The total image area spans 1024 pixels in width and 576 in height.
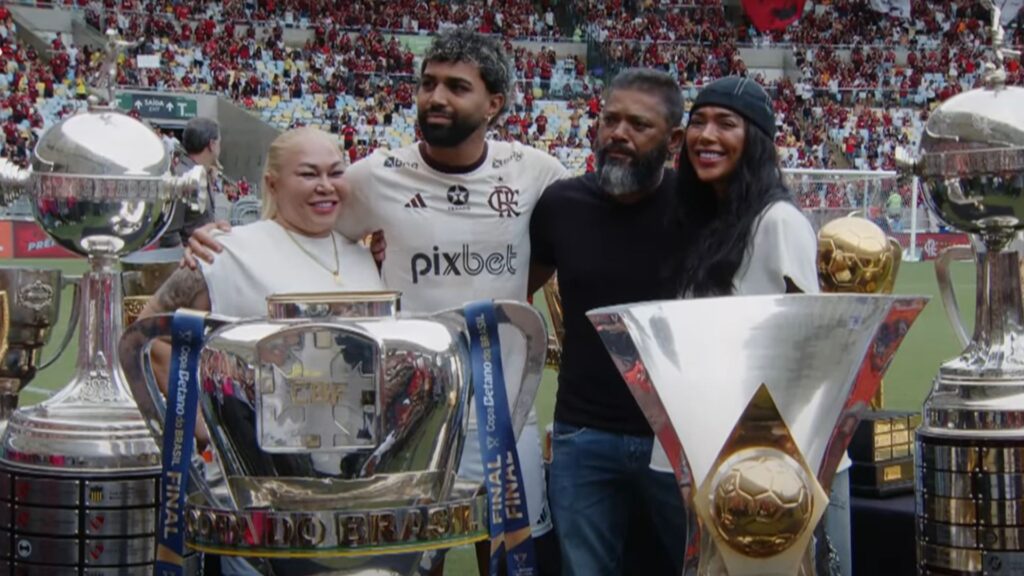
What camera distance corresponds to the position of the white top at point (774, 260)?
1.95 metres

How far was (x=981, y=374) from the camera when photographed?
201cm

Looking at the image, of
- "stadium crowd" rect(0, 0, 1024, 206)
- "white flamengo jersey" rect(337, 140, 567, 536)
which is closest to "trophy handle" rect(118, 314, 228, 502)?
"white flamengo jersey" rect(337, 140, 567, 536)

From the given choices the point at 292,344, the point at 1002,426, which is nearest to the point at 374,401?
the point at 292,344

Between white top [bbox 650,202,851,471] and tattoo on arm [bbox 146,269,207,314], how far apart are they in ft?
2.41

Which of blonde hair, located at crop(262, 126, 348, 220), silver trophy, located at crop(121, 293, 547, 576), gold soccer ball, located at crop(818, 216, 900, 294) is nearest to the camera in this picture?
silver trophy, located at crop(121, 293, 547, 576)

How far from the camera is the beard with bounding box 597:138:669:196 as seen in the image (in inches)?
89.2

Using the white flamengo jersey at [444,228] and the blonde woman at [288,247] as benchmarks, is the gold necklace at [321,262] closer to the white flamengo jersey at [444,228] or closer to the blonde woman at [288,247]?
the blonde woman at [288,247]

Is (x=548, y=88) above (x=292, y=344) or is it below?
above

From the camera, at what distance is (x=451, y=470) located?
1391mm

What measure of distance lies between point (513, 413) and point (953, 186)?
88 centimetres

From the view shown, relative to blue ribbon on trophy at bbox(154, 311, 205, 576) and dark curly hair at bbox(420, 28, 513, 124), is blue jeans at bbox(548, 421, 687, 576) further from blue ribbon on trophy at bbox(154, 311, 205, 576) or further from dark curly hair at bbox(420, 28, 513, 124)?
blue ribbon on trophy at bbox(154, 311, 205, 576)

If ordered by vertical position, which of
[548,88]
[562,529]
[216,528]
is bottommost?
[562,529]

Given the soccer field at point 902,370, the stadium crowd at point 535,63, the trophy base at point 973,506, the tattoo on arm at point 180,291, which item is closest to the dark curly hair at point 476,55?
the tattoo on arm at point 180,291

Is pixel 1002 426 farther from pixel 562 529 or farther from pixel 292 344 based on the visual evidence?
pixel 292 344
